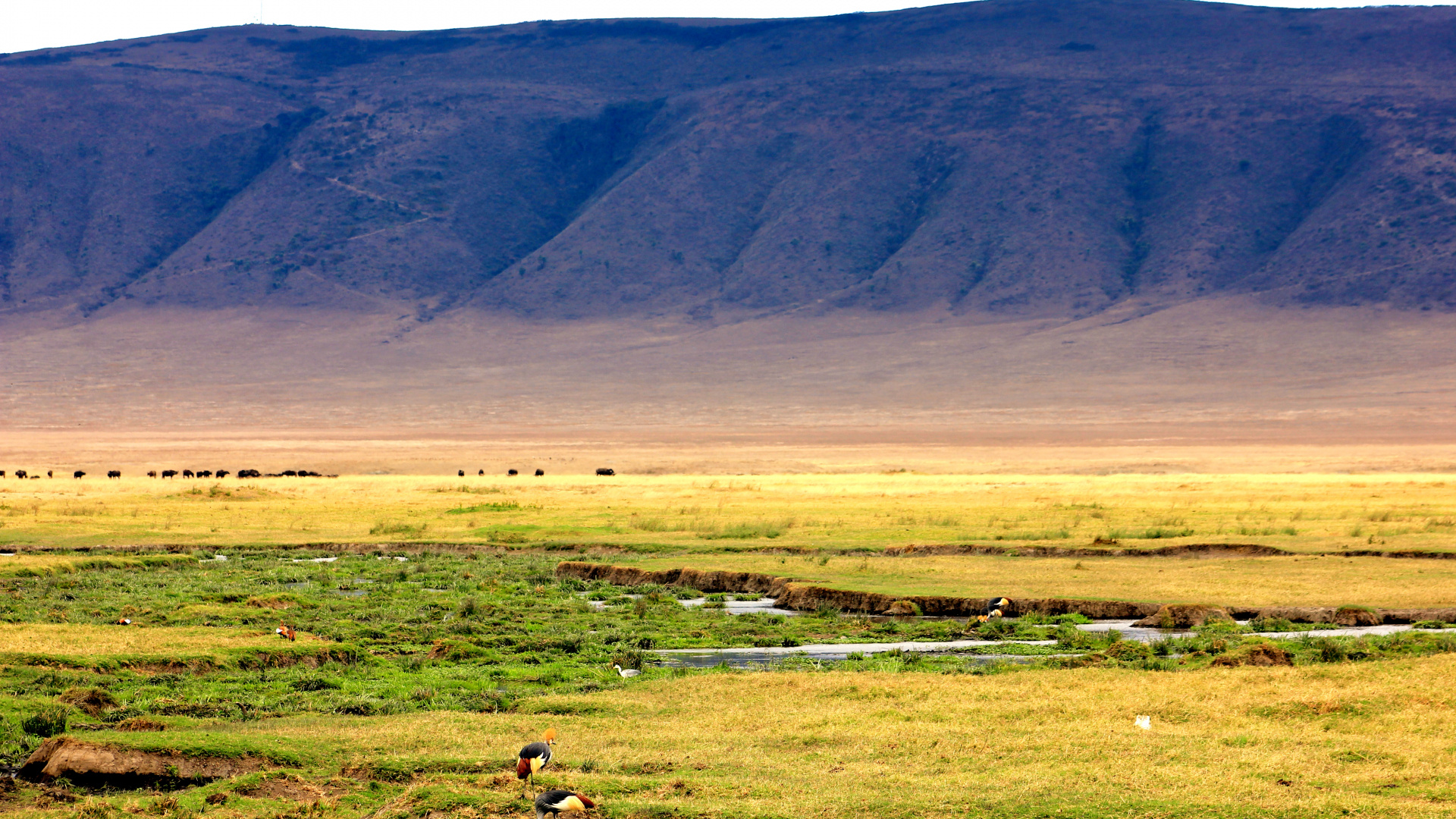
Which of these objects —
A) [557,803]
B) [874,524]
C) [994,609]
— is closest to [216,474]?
[874,524]

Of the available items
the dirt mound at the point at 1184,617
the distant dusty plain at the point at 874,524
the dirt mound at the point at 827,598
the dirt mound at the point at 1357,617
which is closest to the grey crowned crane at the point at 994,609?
the dirt mound at the point at 827,598

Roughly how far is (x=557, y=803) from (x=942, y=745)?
395 centimetres

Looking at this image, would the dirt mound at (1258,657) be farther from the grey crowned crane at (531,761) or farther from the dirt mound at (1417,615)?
the grey crowned crane at (531,761)

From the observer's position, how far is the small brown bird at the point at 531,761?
11.5 meters

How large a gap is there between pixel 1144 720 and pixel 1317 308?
121 m

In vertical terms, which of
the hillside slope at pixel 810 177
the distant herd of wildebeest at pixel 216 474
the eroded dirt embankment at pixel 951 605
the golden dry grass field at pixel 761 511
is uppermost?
the hillside slope at pixel 810 177

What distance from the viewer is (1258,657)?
16891mm

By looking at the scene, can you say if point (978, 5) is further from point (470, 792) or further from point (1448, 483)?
point (470, 792)

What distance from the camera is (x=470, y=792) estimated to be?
11.4 meters

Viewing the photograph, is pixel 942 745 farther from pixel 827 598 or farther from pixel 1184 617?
pixel 827 598

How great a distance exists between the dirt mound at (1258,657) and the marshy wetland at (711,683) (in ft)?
0.14

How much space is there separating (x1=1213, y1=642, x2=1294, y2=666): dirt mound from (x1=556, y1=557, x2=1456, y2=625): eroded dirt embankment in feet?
14.8

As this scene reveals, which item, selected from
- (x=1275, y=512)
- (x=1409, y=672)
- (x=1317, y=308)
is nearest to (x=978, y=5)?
(x=1317, y=308)

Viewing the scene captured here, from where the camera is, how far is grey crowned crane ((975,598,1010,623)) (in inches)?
856
